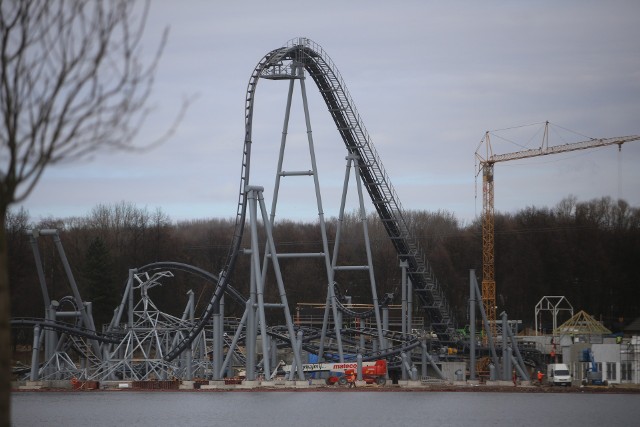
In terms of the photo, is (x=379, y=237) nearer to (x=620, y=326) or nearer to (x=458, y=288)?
(x=458, y=288)

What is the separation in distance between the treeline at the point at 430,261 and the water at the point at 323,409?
1134 inches

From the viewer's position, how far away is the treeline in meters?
91.9

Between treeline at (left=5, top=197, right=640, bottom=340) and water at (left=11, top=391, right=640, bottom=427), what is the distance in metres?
28.8

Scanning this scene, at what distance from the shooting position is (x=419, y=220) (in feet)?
419

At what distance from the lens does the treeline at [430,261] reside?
3617 inches

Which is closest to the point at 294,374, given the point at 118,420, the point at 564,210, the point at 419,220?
the point at 118,420

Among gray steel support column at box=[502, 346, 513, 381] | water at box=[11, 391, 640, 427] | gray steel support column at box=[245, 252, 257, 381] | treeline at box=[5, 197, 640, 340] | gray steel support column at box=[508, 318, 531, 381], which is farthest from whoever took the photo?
treeline at box=[5, 197, 640, 340]

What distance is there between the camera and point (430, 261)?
104375 mm

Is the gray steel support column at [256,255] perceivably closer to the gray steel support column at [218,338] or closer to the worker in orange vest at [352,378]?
the gray steel support column at [218,338]

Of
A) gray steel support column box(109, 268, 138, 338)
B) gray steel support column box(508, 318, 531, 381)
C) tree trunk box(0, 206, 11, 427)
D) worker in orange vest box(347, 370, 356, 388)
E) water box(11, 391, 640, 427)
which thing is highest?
gray steel support column box(109, 268, 138, 338)

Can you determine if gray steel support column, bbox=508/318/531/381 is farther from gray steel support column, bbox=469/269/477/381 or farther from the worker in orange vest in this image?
the worker in orange vest

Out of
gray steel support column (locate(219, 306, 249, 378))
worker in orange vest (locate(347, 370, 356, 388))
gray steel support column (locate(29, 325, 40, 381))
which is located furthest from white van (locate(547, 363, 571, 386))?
gray steel support column (locate(29, 325, 40, 381))

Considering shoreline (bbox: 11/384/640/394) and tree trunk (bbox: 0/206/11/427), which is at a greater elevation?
tree trunk (bbox: 0/206/11/427)

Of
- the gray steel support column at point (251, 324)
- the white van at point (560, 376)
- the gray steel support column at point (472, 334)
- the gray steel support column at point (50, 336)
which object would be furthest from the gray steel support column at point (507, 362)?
the gray steel support column at point (50, 336)
